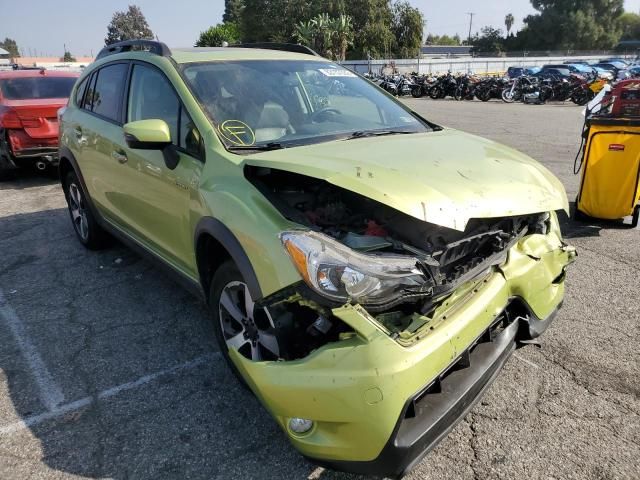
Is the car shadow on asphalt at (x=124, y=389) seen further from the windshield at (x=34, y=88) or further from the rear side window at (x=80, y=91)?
the windshield at (x=34, y=88)

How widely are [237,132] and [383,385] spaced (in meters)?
1.73

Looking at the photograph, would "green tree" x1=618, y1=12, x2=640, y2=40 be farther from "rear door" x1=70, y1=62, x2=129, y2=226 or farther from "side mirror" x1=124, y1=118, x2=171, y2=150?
"side mirror" x1=124, y1=118, x2=171, y2=150

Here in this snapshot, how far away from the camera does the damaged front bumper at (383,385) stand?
176cm

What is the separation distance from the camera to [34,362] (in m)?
3.15

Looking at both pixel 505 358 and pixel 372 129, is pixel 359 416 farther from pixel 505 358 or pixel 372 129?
pixel 372 129

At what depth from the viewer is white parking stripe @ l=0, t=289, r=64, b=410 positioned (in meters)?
2.79

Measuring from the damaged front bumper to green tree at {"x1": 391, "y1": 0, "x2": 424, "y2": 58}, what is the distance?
6364 centimetres

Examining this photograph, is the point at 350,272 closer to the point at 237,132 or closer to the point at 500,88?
the point at 237,132

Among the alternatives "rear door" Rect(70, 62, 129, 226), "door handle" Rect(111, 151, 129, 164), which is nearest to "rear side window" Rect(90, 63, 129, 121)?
"rear door" Rect(70, 62, 129, 226)

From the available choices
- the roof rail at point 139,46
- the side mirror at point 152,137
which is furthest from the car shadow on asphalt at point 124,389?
the roof rail at point 139,46

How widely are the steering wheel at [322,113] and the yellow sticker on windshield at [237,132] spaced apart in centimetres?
51

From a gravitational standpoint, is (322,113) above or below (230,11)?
below

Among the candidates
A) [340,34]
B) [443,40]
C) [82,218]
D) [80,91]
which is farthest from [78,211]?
[443,40]

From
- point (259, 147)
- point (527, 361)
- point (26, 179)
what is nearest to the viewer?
point (259, 147)
